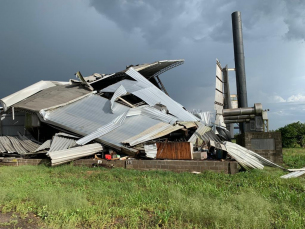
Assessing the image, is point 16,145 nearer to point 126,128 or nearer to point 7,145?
point 7,145

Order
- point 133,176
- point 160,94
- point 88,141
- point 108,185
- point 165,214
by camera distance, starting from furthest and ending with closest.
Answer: point 160,94, point 88,141, point 133,176, point 108,185, point 165,214

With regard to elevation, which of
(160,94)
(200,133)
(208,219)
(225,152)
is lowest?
(208,219)

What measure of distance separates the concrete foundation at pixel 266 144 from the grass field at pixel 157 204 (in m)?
4.04

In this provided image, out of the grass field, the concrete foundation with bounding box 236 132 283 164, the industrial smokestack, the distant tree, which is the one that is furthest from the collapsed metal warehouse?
the distant tree

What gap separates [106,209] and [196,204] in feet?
5.08

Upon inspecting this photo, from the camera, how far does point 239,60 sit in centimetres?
2062

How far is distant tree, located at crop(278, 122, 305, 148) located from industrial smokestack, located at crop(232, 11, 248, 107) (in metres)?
3.72

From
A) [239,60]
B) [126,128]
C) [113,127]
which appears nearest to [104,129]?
[113,127]

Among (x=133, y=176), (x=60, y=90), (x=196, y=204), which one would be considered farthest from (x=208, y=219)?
(x=60, y=90)

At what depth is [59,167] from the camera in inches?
363

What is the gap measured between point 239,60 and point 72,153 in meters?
15.7

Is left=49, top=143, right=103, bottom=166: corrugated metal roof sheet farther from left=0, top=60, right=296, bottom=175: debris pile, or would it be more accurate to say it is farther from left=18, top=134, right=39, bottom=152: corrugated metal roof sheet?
left=18, top=134, right=39, bottom=152: corrugated metal roof sheet

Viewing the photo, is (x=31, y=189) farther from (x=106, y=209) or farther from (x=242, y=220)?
(x=242, y=220)

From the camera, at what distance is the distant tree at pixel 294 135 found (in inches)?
784
